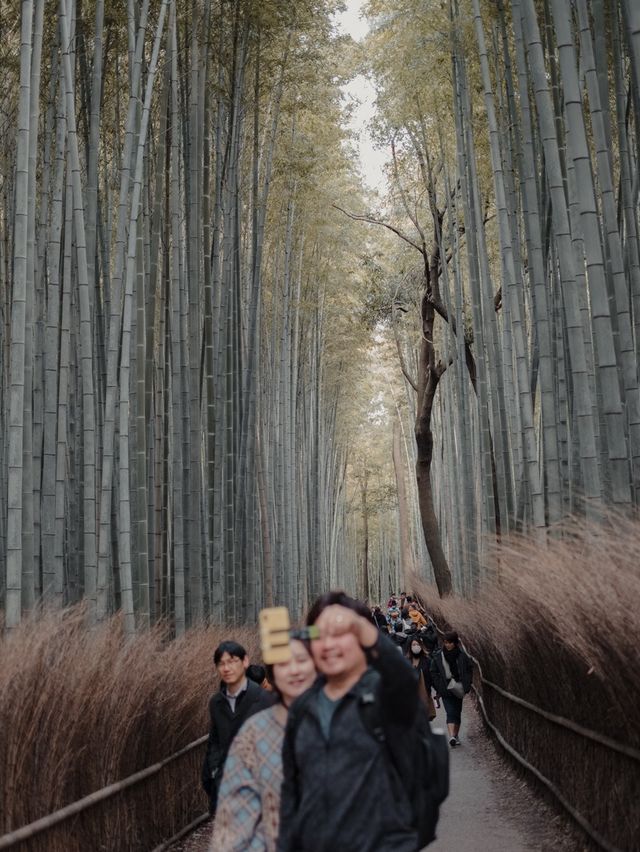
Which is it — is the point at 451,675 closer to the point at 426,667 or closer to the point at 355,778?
the point at 426,667

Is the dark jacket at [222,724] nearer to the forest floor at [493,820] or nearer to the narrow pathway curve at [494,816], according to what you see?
the forest floor at [493,820]

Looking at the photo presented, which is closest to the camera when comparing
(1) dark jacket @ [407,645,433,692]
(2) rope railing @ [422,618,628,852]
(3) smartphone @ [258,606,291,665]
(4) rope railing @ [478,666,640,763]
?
(3) smartphone @ [258,606,291,665]

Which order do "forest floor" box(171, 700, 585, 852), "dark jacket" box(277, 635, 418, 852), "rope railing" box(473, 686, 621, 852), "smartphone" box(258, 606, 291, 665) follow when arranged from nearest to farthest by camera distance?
"smartphone" box(258, 606, 291, 665) → "dark jacket" box(277, 635, 418, 852) → "rope railing" box(473, 686, 621, 852) → "forest floor" box(171, 700, 585, 852)

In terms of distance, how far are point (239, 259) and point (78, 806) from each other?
6.55 m

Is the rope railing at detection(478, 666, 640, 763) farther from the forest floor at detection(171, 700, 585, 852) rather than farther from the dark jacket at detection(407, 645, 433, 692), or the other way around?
the dark jacket at detection(407, 645, 433, 692)

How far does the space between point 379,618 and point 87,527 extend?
9.81m

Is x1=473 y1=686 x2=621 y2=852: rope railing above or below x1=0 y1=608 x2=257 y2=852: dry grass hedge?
below

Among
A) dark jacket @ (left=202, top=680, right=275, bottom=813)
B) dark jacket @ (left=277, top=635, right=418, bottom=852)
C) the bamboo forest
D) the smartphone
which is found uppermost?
the bamboo forest

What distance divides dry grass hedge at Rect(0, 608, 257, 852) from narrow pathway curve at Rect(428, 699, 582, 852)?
134cm

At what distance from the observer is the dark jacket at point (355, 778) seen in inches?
79.7

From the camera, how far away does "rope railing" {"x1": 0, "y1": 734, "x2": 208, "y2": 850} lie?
3.28 metres

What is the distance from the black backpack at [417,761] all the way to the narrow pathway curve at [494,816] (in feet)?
9.25

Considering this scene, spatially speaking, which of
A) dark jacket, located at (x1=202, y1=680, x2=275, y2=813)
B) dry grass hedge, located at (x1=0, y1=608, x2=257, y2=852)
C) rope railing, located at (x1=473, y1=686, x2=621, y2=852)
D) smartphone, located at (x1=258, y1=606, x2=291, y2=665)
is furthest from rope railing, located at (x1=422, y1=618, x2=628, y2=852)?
smartphone, located at (x1=258, y1=606, x2=291, y2=665)

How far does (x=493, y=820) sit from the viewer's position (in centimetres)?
575
